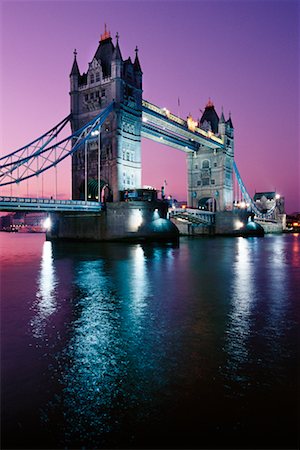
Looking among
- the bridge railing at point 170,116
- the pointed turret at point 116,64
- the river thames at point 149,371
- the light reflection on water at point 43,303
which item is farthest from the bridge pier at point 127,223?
the river thames at point 149,371

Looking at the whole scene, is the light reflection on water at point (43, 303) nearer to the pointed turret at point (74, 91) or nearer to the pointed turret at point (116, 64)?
the pointed turret at point (116, 64)

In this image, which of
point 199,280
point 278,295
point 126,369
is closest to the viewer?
point 126,369

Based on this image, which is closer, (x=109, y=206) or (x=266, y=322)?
(x=266, y=322)

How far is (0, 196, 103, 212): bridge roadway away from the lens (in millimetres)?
31419

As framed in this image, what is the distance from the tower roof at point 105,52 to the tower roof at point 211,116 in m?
35.6

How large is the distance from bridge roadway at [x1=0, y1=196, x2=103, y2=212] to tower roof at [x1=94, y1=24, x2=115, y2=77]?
744 inches

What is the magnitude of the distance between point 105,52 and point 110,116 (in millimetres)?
10243

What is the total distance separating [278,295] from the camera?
11.1 metres

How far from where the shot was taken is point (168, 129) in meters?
58.4

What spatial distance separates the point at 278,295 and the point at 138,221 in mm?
27852

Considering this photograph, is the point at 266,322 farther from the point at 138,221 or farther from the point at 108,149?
the point at 108,149

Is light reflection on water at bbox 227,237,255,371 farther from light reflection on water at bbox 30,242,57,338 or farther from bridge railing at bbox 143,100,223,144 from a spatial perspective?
bridge railing at bbox 143,100,223,144

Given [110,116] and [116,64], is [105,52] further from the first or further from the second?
[110,116]

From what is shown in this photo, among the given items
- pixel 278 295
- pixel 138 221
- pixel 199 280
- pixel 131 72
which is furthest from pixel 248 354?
pixel 131 72
